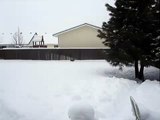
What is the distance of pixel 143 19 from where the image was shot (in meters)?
15.4

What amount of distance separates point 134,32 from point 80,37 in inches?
829

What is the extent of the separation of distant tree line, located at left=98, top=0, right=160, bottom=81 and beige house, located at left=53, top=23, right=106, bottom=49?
19146 mm

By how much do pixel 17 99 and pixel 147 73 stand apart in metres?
11.7

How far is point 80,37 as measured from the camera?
36.2 metres

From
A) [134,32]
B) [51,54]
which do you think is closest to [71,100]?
[134,32]

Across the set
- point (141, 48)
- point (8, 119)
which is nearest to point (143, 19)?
point (141, 48)

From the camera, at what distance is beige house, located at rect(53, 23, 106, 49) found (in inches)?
1405

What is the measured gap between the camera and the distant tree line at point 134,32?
15133 mm

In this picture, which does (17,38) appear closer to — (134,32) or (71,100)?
(134,32)

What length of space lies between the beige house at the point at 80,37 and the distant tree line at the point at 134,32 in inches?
754

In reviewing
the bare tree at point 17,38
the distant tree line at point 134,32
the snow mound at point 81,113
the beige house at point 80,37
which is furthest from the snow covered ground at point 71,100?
the bare tree at point 17,38

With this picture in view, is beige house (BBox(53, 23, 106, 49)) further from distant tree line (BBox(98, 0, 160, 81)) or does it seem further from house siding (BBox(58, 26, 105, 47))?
distant tree line (BBox(98, 0, 160, 81))

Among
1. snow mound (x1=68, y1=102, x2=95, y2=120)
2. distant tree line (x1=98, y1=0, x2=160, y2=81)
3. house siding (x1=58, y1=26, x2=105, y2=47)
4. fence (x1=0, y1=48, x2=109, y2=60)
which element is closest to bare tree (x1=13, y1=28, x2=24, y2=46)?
fence (x1=0, y1=48, x2=109, y2=60)

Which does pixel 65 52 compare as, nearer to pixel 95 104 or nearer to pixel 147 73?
pixel 147 73
